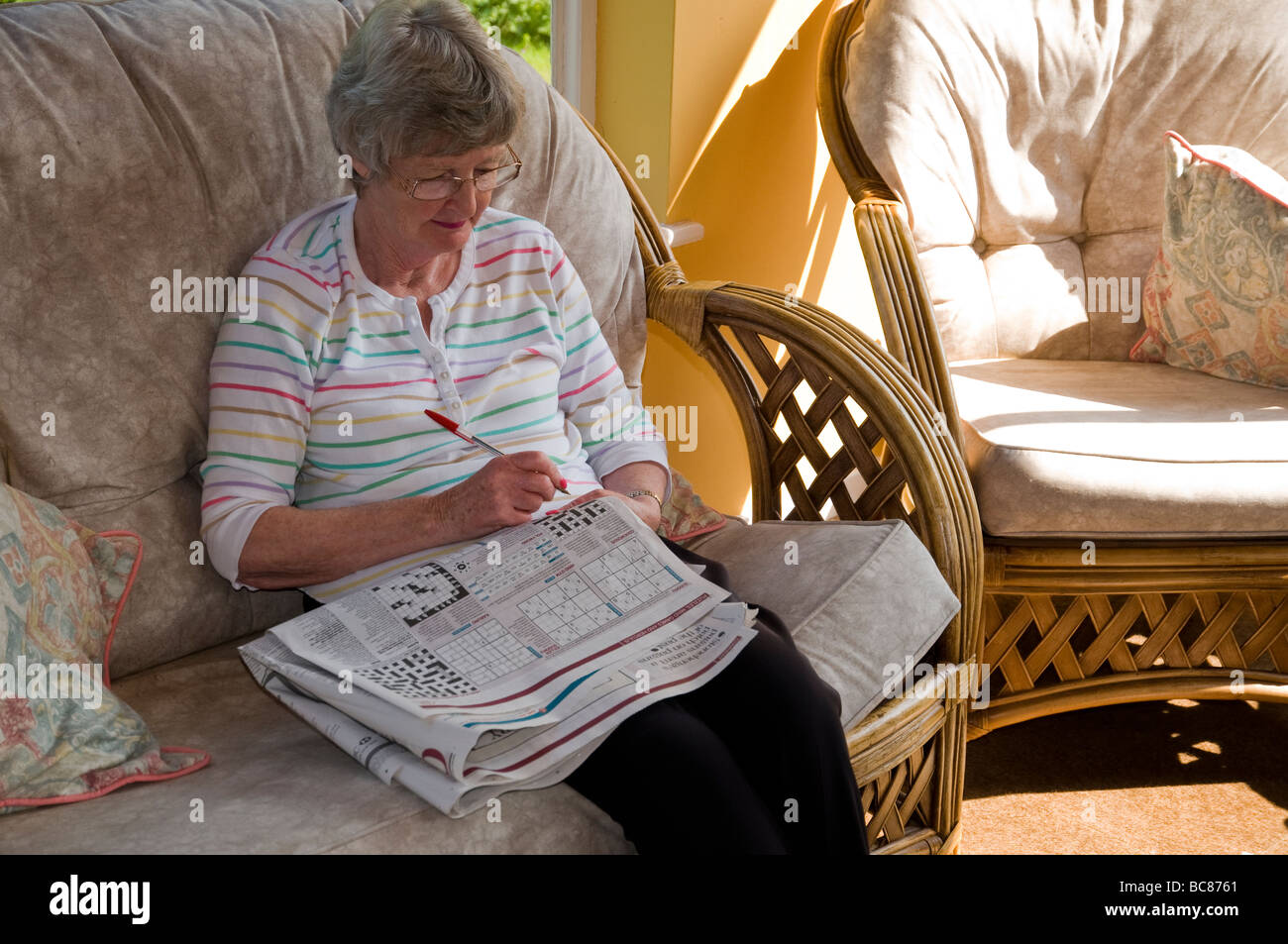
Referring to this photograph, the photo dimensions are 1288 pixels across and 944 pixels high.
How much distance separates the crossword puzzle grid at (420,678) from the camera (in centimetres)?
109

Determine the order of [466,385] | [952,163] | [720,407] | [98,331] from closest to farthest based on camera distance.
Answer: [98,331] < [466,385] < [952,163] < [720,407]

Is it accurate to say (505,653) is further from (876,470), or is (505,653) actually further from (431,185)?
(876,470)

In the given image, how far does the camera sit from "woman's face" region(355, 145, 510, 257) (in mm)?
1295

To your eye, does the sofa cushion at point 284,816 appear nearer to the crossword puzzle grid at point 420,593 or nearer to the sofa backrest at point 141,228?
the crossword puzzle grid at point 420,593

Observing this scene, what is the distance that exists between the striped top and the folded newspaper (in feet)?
0.33

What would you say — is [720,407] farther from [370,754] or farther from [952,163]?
[370,754]

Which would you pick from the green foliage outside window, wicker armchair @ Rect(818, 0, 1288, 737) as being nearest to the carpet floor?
wicker armchair @ Rect(818, 0, 1288, 737)

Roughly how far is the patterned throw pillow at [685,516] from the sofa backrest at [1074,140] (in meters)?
0.75

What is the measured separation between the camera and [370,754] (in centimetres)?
108

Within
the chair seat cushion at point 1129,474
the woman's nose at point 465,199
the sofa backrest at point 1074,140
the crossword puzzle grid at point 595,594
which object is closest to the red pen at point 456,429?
the crossword puzzle grid at point 595,594

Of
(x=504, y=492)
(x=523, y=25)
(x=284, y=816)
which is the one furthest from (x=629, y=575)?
(x=523, y=25)

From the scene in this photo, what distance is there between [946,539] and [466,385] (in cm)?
A: 59

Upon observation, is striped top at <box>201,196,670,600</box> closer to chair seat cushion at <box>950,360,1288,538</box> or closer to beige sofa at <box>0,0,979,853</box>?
beige sofa at <box>0,0,979,853</box>
